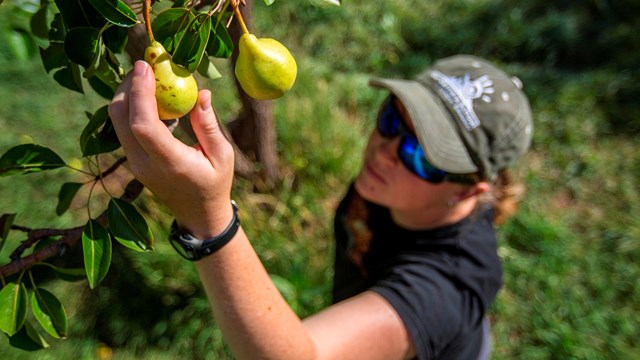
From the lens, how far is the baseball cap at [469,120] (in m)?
1.51

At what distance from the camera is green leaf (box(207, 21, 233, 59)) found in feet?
2.73

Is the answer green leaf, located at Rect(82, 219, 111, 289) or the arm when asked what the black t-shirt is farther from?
green leaf, located at Rect(82, 219, 111, 289)

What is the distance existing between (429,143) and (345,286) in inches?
23.2

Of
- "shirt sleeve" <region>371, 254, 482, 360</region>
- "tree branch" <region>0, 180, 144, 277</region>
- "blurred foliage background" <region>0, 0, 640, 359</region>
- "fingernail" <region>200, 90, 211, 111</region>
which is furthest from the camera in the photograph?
"blurred foliage background" <region>0, 0, 640, 359</region>

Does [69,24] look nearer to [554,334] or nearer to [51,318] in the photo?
[51,318]

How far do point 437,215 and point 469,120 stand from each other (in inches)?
9.9

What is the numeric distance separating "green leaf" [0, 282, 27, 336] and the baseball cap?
91 cm

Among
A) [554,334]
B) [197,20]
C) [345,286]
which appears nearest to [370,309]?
[345,286]

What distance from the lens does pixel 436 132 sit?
1.51 metres

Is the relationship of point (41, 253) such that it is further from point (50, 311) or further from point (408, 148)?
point (408, 148)

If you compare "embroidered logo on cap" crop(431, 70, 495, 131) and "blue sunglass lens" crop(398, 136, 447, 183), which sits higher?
"embroidered logo on cap" crop(431, 70, 495, 131)

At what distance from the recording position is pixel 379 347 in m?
1.31

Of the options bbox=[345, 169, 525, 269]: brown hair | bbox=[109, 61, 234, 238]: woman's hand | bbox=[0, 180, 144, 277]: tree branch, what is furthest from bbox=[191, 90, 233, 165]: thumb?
bbox=[345, 169, 525, 269]: brown hair

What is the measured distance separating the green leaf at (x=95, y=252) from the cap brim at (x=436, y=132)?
81 cm
